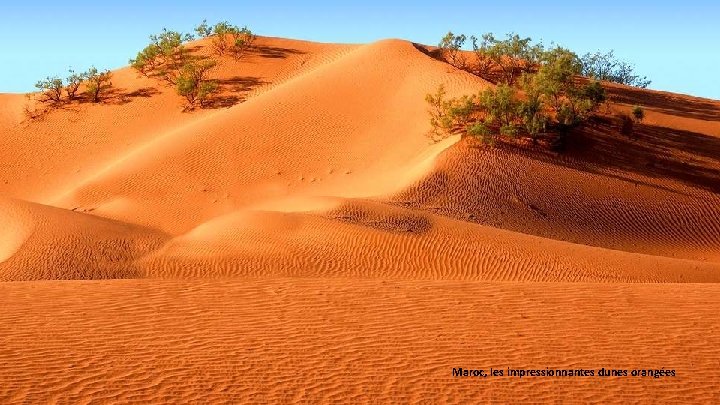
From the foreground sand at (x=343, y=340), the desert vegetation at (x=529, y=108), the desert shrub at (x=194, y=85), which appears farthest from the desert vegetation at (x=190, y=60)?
the foreground sand at (x=343, y=340)

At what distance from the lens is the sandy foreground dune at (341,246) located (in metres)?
8.45

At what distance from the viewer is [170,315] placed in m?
10.3

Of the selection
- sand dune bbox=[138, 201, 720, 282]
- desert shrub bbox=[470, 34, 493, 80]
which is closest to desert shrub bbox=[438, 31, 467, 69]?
desert shrub bbox=[470, 34, 493, 80]

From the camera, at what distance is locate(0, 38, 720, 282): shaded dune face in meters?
17.2

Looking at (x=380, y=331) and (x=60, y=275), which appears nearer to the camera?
(x=380, y=331)

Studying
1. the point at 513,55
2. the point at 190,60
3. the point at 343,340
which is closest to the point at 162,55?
the point at 190,60

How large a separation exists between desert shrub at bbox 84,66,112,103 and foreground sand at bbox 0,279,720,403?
2941cm

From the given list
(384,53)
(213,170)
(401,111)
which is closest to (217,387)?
(213,170)

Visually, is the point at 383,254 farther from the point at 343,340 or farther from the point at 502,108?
the point at 502,108

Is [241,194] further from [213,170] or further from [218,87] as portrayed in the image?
[218,87]

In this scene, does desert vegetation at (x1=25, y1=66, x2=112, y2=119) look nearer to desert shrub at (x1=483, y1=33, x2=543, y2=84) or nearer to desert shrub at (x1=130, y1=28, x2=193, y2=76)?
desert shrub at (x1=130, y1=28, x2=193, y2=76)

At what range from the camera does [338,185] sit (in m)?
27.3

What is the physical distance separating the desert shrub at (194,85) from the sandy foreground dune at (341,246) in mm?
652

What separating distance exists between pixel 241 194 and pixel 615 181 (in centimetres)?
1259
